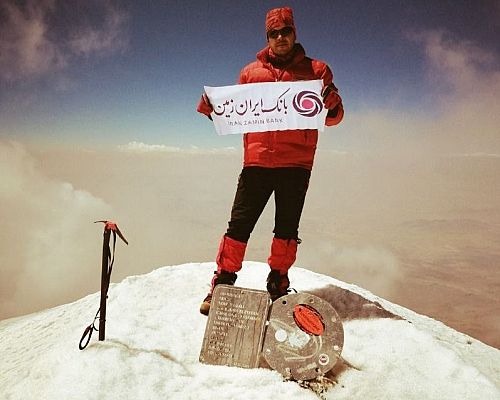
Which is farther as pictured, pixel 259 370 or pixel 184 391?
pixel 259 370

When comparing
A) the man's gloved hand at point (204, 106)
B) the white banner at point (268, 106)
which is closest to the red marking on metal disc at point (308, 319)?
the white banner at point (268, 106)

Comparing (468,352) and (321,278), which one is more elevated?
(321,278)

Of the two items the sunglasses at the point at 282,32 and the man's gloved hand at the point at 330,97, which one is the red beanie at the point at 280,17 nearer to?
the sunglasses at the point at 282,32

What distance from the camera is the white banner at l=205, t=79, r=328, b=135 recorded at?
240 centimetres

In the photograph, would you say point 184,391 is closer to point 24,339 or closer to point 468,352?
point 24,339

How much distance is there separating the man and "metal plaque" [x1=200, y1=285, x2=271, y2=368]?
25 centimetres

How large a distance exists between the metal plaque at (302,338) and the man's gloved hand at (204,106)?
135 cm

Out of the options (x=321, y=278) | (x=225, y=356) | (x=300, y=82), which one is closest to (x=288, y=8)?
(x=300, y=82)

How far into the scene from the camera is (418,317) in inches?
154

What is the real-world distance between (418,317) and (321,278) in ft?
3.76

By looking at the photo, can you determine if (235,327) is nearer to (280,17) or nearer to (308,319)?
(308,319)

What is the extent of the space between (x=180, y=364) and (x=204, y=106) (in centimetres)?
166

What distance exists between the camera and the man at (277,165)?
2473mm

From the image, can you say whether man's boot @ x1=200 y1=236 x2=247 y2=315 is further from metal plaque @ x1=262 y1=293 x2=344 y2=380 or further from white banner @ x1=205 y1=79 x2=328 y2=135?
white banner @ x1=205 y1=79 x2=328 y2=135
